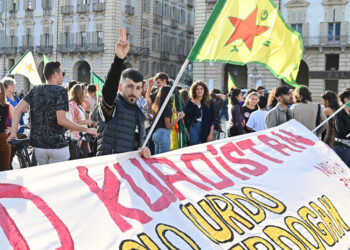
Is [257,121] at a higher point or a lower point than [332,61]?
lower

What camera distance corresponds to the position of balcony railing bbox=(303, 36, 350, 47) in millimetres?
33406

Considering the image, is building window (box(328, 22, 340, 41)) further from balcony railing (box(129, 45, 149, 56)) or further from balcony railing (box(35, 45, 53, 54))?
balcony railing (box(35, 45, 53, 54))

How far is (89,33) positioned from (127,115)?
4159 centimetres

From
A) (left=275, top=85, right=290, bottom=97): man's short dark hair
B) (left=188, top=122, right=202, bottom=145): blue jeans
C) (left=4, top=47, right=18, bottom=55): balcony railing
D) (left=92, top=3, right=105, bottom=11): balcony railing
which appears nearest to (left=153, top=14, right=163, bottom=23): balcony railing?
(left=92, top=3, right=105, bottom=11): balcony railing

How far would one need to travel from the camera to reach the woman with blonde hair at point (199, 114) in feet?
23.0

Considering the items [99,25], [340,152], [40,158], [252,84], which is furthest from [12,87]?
[99,25]

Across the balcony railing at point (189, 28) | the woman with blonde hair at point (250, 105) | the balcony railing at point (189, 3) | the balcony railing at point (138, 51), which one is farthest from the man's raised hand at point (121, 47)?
the balcony railing at point (189, 3)

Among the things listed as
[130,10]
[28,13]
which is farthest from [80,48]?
[28,13]

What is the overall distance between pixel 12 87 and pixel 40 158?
128 inches

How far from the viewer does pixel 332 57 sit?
35.6 meters

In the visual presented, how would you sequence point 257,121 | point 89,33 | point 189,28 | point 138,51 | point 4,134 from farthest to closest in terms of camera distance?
point 189,28 → point 138,51 → point 89,33 → point 257,121 → point 4,134

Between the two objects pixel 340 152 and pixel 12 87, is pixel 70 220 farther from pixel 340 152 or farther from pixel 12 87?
pixel 12 87

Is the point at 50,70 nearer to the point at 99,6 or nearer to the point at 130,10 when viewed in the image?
the point at 99,6

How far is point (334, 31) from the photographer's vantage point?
33719 millimetres
